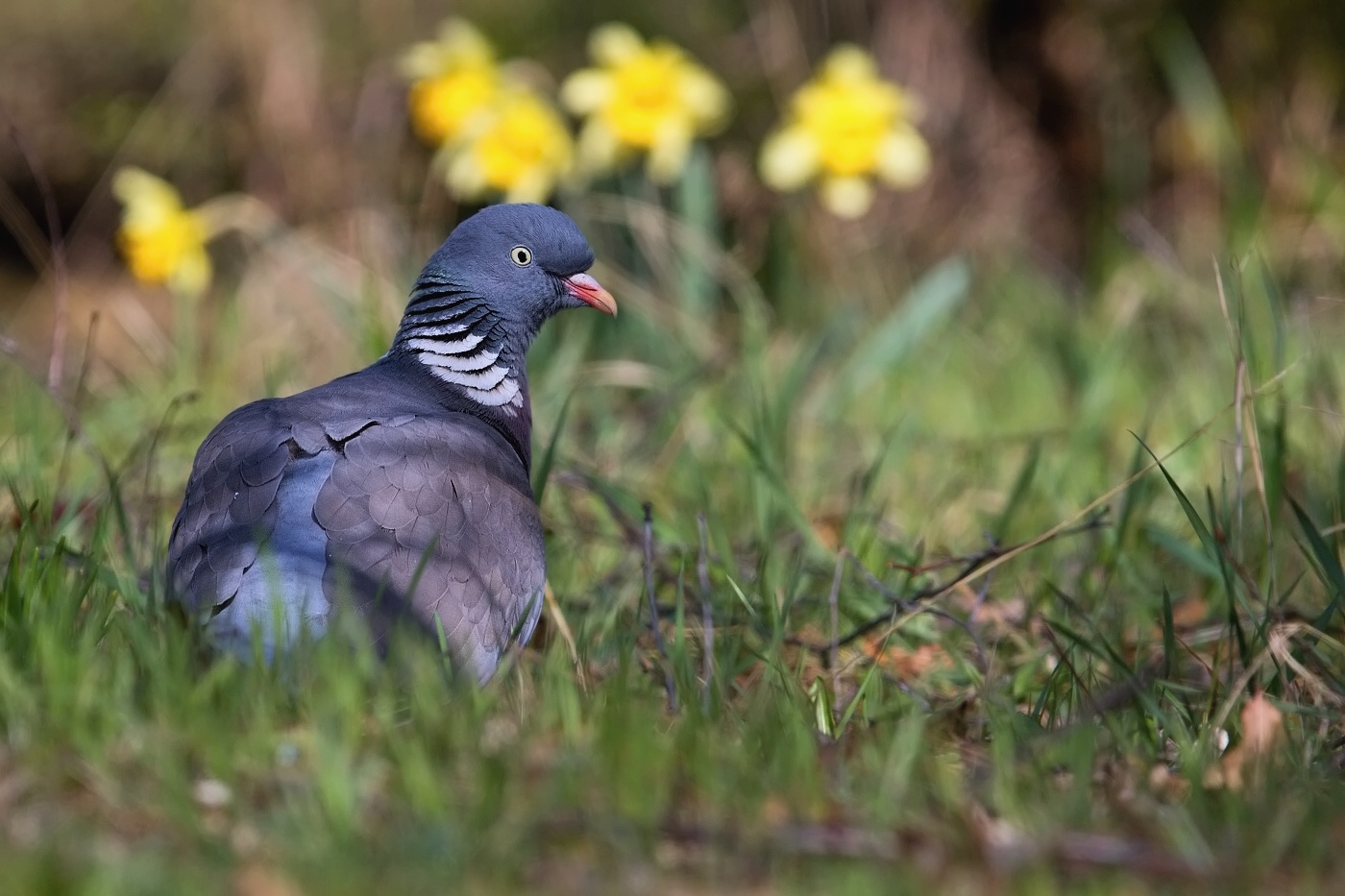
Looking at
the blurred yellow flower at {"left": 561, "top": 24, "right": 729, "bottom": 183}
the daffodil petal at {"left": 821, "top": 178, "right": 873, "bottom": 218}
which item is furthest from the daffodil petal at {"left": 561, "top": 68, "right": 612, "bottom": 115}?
the daffodil petal at {"left": 821, "top": 178, "right": 873, "bottom": 218}

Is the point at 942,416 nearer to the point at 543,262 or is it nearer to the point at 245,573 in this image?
the point at 543,262

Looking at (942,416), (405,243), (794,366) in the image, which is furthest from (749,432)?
(405,243)

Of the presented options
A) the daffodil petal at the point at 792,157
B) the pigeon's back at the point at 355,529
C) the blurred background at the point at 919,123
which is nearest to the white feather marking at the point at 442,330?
the pigeon's back at the point at 355,529

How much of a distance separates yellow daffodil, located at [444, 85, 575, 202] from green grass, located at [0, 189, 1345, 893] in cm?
33

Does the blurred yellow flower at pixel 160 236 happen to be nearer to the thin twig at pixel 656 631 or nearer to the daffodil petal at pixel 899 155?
the daffodil petal at pixel 899 155

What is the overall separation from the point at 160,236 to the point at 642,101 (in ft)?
5.55

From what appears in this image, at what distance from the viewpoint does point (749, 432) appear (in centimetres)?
500

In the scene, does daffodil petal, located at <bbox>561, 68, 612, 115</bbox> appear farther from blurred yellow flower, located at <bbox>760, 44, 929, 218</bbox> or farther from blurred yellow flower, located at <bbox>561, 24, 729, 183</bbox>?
blurred yellow flower, located at <bbox>760, 44, 929, 218</bbox>

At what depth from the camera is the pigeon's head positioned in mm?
3910

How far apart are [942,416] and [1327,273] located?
179 cm

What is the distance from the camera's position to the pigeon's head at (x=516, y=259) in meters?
3.91

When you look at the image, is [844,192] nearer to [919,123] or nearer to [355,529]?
[919,123]

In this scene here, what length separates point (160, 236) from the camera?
536 cm

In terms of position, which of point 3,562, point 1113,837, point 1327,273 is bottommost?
point 1113,837
